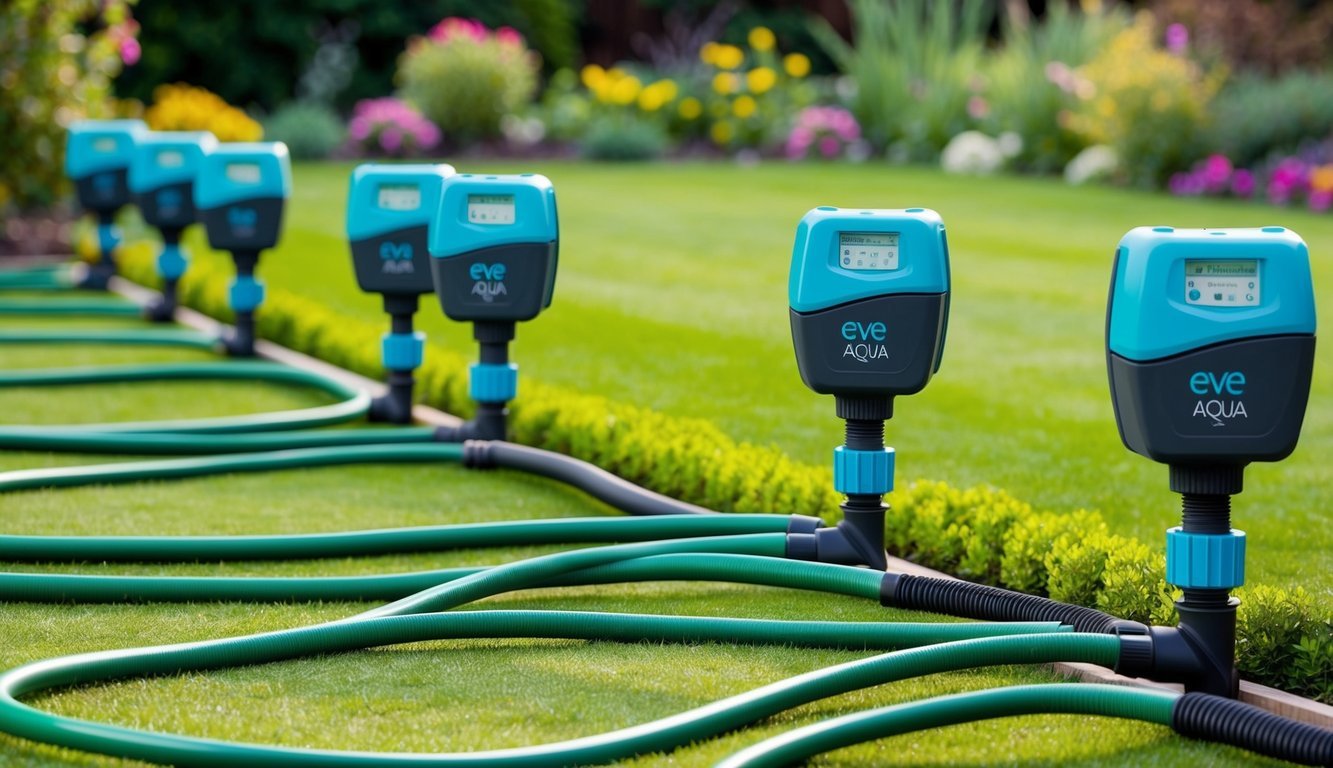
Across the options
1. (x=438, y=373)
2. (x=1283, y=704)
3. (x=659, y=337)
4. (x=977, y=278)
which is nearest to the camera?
(x=1283, y=704)

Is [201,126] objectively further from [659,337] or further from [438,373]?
[438,373]

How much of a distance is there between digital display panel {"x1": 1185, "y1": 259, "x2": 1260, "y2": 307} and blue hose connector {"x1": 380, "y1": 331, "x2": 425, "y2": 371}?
3707 mm

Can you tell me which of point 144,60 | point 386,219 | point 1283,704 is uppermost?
point 144,60

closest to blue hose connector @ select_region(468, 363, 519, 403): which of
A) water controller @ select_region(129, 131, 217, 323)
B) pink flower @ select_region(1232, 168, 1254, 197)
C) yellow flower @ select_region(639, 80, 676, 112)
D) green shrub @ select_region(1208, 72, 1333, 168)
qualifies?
water controller @ select_region(129, 131, 217, 323)

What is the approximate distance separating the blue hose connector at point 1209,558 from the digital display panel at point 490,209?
8.86 ft

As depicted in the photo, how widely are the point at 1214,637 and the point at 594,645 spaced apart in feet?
4.37

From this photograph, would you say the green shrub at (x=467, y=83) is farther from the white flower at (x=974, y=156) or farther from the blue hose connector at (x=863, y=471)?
the blue hose connector at (x=863, y=471)

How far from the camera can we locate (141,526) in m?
5.13

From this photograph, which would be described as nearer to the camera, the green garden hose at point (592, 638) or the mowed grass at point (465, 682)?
the green garden hose at point (592, 638)

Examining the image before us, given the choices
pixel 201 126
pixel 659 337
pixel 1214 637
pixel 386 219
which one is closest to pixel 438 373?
pixel 386 219

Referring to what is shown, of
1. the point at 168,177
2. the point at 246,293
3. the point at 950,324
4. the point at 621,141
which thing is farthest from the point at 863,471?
the point at 621,141

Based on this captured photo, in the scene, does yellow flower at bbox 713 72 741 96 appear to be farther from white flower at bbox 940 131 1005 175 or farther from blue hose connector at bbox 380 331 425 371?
blue hose connector at bbox 380 331 425 371

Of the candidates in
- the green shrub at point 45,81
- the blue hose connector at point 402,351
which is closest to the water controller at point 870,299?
the blue hose connector at point 402,351

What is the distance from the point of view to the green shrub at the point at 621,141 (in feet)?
60.6
